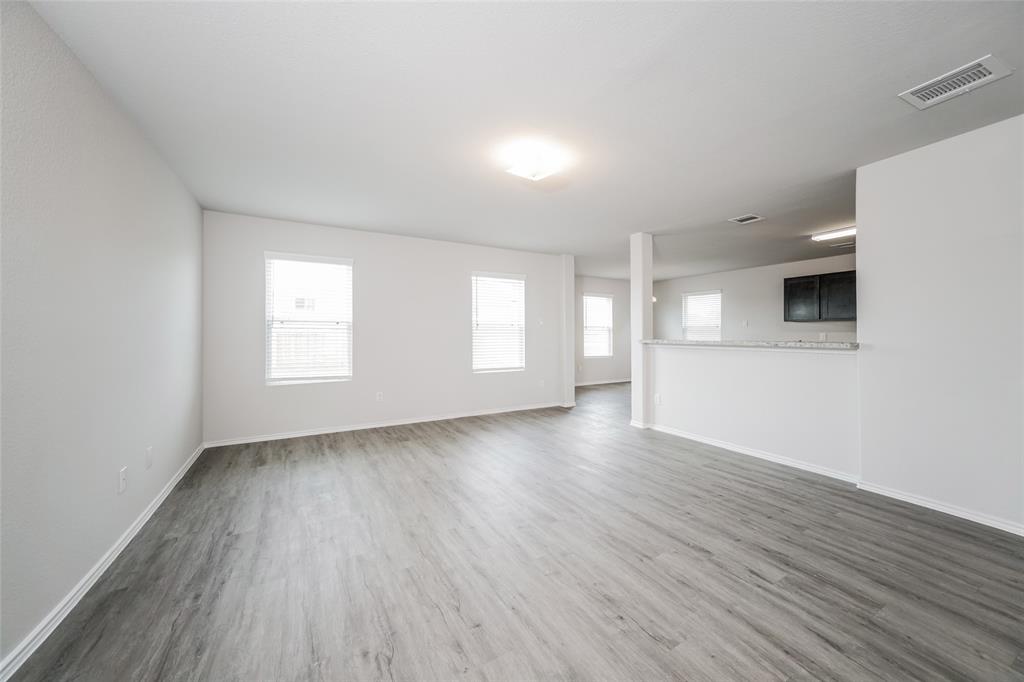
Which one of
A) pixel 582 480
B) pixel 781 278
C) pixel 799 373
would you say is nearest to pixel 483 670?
pixel 582 480

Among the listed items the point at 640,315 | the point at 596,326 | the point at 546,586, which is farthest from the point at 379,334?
the point at 596,326

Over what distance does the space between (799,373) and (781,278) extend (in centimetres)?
477

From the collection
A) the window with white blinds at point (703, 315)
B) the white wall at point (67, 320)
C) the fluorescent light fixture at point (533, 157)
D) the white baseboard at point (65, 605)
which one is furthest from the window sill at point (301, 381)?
the window with white blinds at point (703, 315)

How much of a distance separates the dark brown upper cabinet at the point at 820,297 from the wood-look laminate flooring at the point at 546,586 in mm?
4429

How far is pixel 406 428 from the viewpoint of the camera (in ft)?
16.6

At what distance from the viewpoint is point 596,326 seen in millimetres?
9023

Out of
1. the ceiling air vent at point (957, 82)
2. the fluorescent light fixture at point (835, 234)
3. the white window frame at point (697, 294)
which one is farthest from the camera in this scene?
the white window frame at point (697, 294)

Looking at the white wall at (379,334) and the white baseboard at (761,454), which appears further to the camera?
the white wall at (379,334)

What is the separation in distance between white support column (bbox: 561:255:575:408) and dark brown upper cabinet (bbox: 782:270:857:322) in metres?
4.10

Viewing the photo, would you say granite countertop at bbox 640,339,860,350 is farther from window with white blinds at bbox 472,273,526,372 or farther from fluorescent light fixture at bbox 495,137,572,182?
fluorescent light fixture at bbox 495,137,572,182

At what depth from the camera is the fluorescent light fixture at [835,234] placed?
15.7 ft

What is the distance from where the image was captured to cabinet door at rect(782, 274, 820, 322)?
6582 mm

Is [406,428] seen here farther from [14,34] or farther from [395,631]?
[14,34]

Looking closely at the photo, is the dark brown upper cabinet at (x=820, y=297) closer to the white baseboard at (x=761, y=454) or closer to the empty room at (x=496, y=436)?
the empty room at (x=496, y=436)
